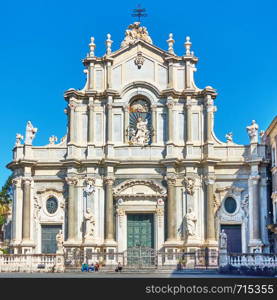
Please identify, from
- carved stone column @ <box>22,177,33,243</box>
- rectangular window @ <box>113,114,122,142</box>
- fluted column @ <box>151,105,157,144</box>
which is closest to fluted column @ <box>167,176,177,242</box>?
fluted column @ <box>151,105,157,144</box>

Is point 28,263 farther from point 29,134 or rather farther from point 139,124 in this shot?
point 139,124

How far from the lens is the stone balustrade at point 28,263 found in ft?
110

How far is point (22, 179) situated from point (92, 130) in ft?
18.5

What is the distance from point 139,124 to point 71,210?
23.9 ft

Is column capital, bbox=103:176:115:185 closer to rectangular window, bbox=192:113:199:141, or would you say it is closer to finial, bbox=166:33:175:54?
rectangular window, bbox=192:113:199:141

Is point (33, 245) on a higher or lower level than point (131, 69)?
lower

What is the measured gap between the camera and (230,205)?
38812 millimetres

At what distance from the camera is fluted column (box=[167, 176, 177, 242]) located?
37.3m

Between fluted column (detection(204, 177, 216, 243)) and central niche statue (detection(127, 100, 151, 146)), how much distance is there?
5058 mm

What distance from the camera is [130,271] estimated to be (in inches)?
1256

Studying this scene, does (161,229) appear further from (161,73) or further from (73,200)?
(161,73)

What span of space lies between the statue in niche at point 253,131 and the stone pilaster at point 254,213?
8.18 feet
